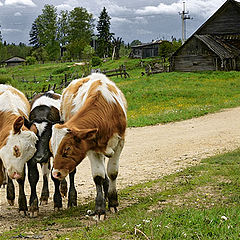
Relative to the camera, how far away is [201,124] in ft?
57.6

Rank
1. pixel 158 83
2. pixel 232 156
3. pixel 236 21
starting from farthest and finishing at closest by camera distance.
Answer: pixel 236 21 → pixel 158 83 → pixel 232 156

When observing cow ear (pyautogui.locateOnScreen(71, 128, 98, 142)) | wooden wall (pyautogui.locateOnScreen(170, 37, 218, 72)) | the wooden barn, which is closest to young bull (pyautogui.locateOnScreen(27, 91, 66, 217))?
cow ear (pyautogui.locateOnScreen(71, 128, 98, 142))

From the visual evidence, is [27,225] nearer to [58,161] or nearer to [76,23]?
[58,161]

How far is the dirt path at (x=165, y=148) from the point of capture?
9.61 meters

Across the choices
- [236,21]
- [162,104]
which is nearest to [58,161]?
[162,104]

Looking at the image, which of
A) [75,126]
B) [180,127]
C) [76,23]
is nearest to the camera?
[75,126]

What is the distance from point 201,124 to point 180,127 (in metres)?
1.01

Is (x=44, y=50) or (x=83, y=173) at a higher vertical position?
(x=44, y=50)

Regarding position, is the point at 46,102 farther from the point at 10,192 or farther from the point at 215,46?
the point at 215,46

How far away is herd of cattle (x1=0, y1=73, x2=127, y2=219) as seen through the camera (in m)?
6.07

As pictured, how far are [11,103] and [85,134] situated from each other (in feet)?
6.89

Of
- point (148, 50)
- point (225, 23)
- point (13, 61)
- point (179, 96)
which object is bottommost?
point (179, 96)

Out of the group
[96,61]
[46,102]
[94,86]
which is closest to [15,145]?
[46,102]

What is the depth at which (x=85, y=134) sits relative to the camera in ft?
19.4
